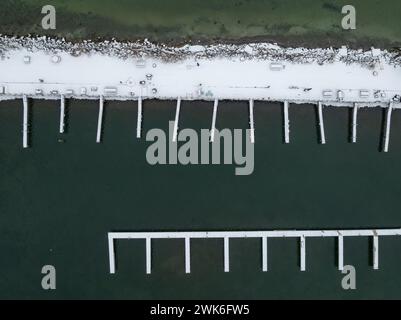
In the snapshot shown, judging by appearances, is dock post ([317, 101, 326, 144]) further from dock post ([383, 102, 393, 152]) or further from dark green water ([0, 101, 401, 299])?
dock post ([383, 102, 393, 152])

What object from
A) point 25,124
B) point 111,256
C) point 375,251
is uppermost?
point 25,124

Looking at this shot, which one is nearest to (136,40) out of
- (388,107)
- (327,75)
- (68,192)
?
(68,192)

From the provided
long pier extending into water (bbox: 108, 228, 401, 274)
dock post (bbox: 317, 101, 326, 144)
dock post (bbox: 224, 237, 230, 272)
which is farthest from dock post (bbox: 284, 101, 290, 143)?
dock post (bbox: 224, 237, 230, 272)

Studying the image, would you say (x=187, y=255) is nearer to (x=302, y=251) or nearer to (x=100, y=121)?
(x=302, y=251)

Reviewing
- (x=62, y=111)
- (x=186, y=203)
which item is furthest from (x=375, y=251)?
(x=62, y=111)

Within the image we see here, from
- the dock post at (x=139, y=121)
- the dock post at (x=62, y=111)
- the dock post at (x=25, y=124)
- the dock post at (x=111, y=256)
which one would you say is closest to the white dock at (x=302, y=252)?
the dock post at (x=111, y=256)

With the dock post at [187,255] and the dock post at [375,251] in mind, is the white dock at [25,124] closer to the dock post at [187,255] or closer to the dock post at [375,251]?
the dock post at [187,255]

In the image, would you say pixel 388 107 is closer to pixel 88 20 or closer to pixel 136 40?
pixel 136 40
